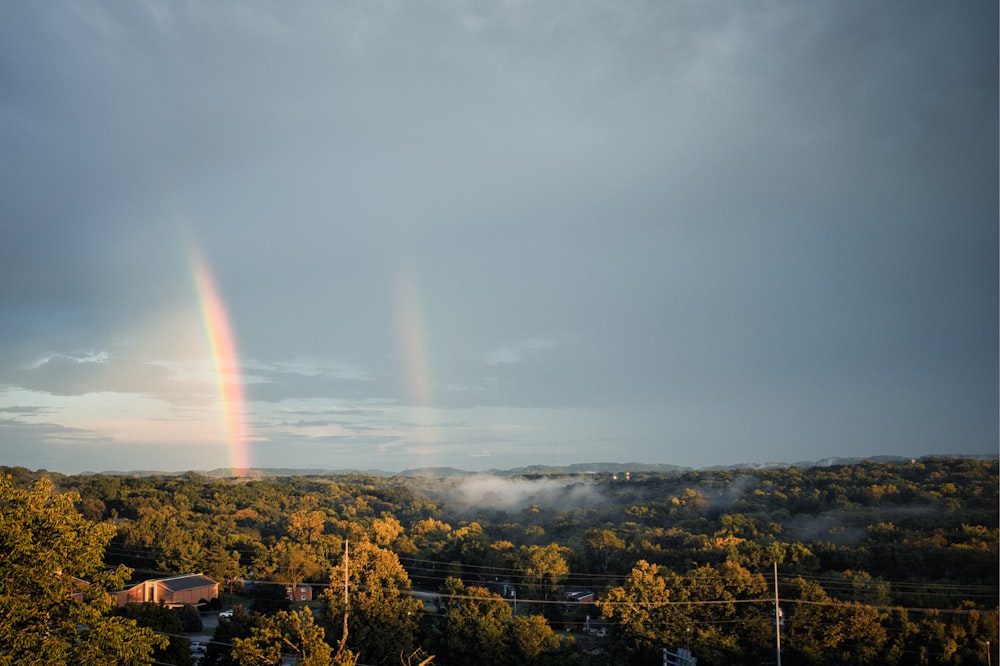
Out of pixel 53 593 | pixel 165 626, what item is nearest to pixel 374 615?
pixel 165 626

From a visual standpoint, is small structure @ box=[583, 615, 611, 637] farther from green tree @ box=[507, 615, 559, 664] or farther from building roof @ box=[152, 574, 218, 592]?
building roof @ box=[152, 574, 218, 592]

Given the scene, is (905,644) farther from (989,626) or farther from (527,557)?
(527,557)

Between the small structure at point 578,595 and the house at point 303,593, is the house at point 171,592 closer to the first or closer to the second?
the house at point 303,593

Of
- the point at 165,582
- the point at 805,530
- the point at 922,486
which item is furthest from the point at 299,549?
the point at 922,486

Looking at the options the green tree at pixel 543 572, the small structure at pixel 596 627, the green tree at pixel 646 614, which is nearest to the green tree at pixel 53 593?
the green tree at pixel 646 614

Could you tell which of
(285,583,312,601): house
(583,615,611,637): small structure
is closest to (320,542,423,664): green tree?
(583,615,611,637): small structure

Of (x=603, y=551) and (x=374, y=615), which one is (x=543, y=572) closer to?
(x=603, y=551)
